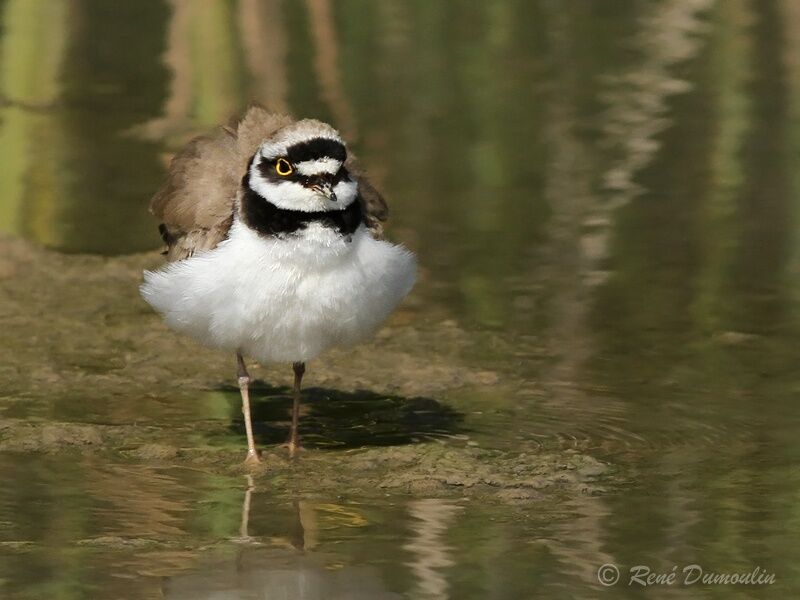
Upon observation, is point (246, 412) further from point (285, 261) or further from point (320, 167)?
point (320, 167)

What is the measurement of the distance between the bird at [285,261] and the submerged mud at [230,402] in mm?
421

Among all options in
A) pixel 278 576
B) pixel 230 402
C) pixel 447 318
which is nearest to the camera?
pixel 278 576

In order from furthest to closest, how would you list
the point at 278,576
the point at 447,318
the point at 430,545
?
the point at 447,318
the point at 430,545
the point at 278,576

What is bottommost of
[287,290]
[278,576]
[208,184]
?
[278,576]

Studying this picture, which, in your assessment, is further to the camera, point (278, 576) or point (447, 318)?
point (447, 318)

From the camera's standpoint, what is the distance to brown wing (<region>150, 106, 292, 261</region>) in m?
8.58

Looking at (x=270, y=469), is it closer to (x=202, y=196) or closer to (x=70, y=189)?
(x=202, y=196)

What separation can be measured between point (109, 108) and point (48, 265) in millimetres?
3889

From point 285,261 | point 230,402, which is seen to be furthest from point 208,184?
point 230,402

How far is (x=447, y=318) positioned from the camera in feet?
35.3

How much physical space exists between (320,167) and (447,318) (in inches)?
113

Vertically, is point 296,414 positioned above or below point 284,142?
below

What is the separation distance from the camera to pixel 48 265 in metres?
11.6

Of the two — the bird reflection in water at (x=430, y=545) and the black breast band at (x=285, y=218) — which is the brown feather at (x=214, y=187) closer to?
the black breast band at (x=285, y=218)
